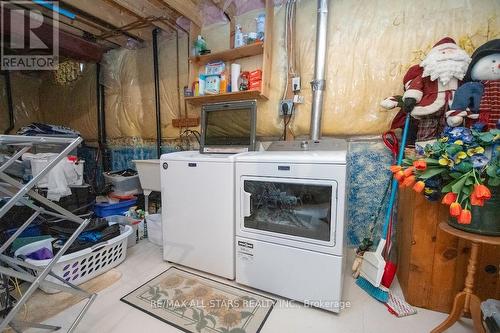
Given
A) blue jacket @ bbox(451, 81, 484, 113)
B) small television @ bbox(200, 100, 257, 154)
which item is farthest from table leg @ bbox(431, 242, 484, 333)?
small television @ bbox(200, 100, 257, 154)

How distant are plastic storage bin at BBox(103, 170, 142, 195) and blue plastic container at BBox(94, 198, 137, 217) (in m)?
0.15

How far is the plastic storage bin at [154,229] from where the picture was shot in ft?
6.85

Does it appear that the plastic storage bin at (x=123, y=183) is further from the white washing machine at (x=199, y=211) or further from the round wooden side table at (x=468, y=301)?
the round wooden side table at (x=468, y=301)

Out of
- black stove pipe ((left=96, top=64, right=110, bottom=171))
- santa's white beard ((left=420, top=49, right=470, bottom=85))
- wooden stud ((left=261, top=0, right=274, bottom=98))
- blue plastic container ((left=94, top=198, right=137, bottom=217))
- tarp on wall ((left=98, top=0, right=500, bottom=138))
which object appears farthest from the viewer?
black stove pipe ((left=96, top=64, right=110, bottom=171))

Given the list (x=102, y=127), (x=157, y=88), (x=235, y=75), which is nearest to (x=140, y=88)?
(x=157, y=88)

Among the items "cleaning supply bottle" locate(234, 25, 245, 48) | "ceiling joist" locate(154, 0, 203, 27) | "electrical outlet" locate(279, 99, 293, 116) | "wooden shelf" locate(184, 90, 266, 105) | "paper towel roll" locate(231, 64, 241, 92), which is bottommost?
"electrical outlet" locate(279, 99, 293, 116)

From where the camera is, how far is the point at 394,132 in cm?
168

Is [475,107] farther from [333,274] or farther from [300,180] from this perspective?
[333,274]

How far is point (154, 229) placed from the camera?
212 cm

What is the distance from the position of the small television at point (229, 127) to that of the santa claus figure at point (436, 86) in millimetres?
1094

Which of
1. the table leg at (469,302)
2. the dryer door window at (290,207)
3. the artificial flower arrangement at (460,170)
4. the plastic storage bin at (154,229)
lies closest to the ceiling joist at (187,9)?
the dryer door window at (290,207)

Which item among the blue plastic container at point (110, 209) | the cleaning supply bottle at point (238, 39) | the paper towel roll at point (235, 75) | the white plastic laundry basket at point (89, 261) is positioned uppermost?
the cleaning supply bottle at point (238, 39)

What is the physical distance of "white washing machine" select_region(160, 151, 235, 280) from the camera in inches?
59.6

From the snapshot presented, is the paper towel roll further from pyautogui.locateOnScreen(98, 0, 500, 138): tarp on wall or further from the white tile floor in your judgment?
the white tile floor
